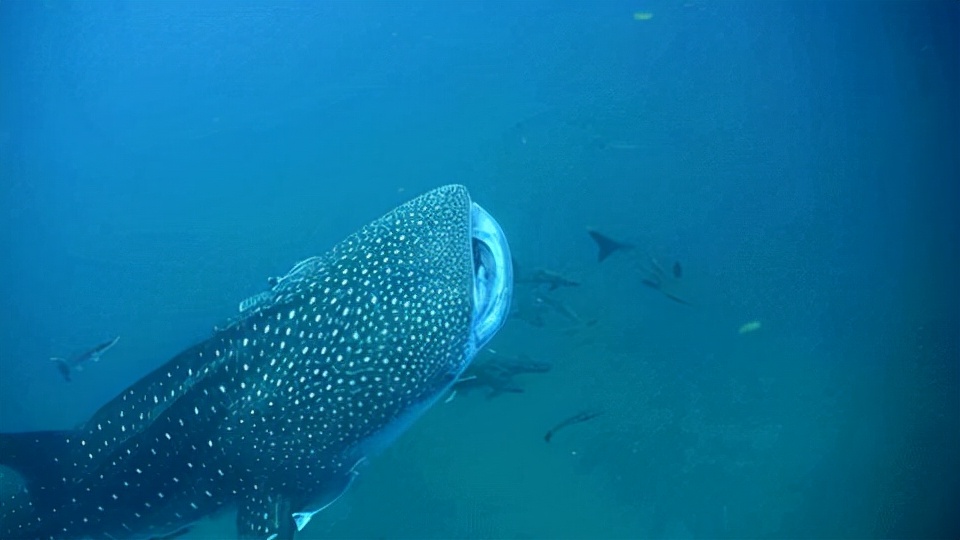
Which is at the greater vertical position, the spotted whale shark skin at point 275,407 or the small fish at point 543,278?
the spotted whale shark skin at point 275,407

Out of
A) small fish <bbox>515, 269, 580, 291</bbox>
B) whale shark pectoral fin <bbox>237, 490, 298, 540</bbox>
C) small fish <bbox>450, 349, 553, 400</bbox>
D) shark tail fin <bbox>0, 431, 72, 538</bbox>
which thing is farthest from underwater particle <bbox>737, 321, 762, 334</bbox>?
shark tail fin <bbox>0, 431, 72, 538</bbox>

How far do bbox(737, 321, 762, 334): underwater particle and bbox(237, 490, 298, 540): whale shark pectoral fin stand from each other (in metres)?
7.37

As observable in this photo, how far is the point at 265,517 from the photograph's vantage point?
2.80m

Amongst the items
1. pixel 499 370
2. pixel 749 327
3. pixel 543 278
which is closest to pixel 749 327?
pixel 749 327

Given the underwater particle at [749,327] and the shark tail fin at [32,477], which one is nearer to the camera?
the shark tail fin at [32,477]

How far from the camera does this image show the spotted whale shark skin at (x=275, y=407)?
2.77 metres

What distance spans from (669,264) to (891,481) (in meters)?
3.83

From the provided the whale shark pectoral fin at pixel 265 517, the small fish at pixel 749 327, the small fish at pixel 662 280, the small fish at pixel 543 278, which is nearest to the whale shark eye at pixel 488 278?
the whale shark pectoral fin at pixel 265 517

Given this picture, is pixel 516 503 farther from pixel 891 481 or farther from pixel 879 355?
pixel 879 355

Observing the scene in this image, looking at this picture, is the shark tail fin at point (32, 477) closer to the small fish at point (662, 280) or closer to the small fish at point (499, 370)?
the small fish at point (499, 370)

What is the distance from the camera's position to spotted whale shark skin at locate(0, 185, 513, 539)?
2.77m

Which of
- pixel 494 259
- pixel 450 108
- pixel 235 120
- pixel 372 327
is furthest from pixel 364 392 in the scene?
pixel 235 120

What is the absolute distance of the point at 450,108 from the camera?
10.0m

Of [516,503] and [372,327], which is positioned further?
[516,503]
